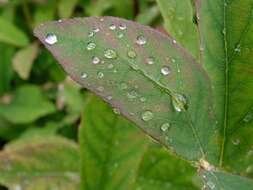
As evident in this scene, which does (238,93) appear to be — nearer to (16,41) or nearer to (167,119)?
(167,119)

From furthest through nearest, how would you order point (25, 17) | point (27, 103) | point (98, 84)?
1. point (25, 17)
2. point (27, 103)
3. point (98, 84)

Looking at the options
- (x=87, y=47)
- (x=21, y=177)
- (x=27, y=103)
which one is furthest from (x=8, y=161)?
(x=87, y=47)

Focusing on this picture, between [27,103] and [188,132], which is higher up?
[188,132]

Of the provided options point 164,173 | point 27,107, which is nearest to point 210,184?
point 164,173

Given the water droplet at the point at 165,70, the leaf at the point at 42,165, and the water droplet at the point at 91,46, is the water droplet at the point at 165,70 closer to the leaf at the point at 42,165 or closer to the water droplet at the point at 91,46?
the water droplet at the point at 91,46

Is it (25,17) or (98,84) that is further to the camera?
(25,17)

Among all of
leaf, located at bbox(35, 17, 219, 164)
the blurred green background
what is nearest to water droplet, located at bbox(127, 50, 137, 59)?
leaf, located at bbox(35, 17, 219, 164)

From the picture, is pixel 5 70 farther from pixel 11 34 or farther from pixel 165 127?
pixel 165 127
